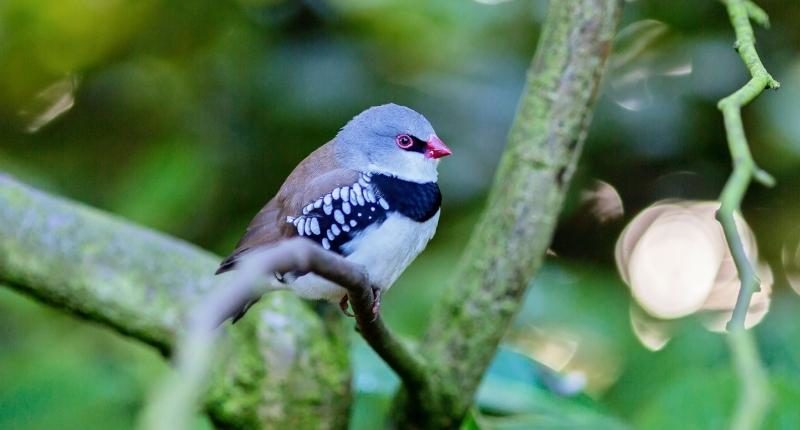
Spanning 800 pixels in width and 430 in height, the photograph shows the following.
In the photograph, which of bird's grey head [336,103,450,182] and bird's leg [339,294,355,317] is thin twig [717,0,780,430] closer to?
bird's grey head [336,103,450,182]

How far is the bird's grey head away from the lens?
1.25 metres

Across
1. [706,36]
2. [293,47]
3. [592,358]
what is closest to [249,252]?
[592,358]

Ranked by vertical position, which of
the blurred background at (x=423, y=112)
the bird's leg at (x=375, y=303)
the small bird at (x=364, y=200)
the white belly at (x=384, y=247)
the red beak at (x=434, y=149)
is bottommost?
the blurred background at (x=423, y=112)

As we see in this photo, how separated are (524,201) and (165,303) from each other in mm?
672

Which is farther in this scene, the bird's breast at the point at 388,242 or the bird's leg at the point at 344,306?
the bird's leg at the point at 344,306

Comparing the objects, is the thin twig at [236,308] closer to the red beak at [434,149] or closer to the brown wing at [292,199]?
the brown wing at [292,199]

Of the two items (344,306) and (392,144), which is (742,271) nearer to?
(392,144)

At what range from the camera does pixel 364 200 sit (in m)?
1.34

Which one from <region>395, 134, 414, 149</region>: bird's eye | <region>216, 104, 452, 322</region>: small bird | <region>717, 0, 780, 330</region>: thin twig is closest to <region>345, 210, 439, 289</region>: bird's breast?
<region>216, 104, 452, 322</region>: small bird

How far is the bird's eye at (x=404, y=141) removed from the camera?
49.7 inches

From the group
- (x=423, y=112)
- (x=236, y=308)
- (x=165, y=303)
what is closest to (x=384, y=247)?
(x=236, y=308)


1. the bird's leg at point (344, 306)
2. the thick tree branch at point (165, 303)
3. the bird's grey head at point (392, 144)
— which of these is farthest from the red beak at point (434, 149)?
the thick tree branch at point (165, 303)

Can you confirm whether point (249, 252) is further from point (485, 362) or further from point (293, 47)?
point (293, 47)

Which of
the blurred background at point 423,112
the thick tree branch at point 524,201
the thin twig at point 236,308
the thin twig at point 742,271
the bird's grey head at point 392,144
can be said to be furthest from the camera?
the blurred background at point 423,112
